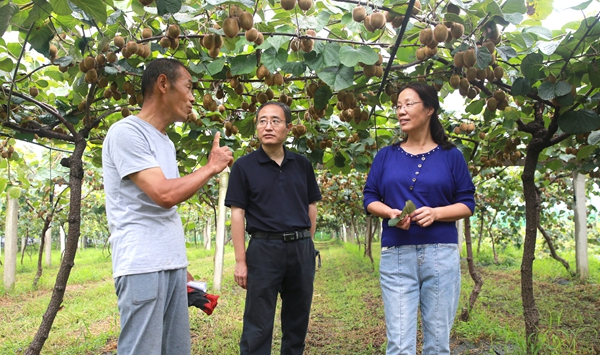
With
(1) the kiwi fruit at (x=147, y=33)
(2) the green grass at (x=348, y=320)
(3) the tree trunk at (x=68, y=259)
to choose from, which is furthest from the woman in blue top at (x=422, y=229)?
(3) the tree trunk at (x=68, y=259)

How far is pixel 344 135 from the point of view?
3.30 meters

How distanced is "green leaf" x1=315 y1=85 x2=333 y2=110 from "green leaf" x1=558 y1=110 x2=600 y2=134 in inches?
45.3

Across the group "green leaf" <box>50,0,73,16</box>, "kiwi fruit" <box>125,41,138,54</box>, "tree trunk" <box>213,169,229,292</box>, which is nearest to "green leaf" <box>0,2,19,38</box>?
"green leaf" <box>50,0,73,16</box>

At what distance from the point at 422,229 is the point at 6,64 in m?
2.03

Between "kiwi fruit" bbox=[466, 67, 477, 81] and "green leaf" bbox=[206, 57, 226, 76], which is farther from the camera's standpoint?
"green leaf" bbox=[206, 57, 226, 76]

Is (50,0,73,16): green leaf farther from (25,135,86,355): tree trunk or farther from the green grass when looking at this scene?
the green grass

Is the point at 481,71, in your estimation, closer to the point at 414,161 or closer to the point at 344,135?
the point at 414,161

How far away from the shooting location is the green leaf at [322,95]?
2.25 meters

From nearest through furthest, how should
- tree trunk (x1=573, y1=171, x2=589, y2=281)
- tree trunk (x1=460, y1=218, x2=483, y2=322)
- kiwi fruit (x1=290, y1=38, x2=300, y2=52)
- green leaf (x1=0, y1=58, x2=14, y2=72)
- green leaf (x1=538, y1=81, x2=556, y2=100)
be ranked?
kiwi fruit (x1=290, y1=38, x2=300, y2=52) < green leaf (x1=538, y1=81, x2=556, y2=100) < green leaf (x1=0, y1=58, x2=14, y2=72) < tree trunk (x1=460, y1=218, x2=483, y2=322) < tree trunk (x1=573, y1=171, x2=589, y2=281)

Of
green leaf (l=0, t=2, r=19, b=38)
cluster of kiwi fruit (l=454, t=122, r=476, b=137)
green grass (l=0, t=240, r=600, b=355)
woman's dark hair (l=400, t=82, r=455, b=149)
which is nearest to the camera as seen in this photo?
green leaf (l=0, t=2, r=19, b=38)

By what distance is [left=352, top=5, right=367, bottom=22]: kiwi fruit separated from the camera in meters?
1.62

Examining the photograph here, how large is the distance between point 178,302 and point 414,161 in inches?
42.2

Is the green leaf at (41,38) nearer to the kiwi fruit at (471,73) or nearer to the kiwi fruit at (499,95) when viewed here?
the kiwi fruit at (471,73)

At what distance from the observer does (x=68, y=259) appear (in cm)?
231
